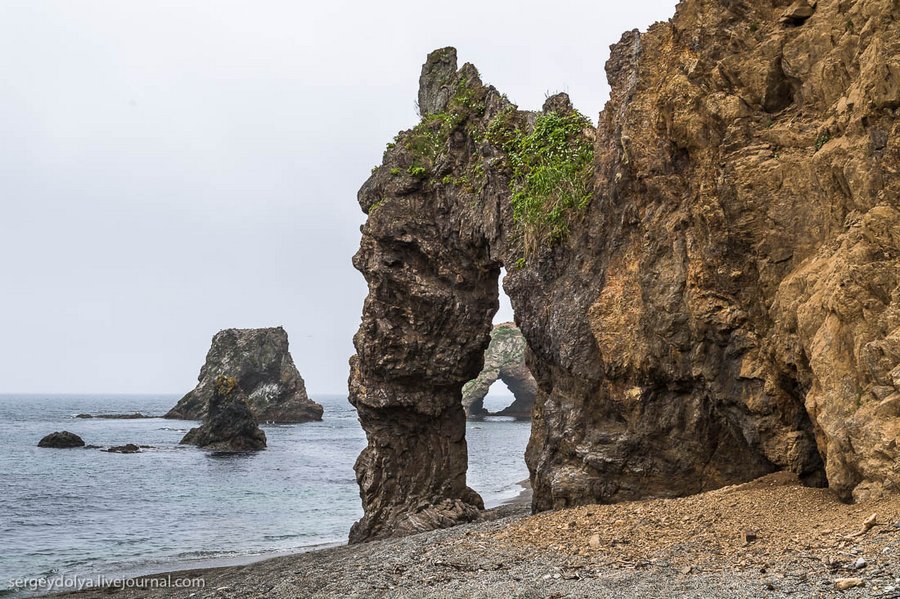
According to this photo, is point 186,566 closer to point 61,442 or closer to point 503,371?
point 61,442

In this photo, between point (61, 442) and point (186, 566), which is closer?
point (186, 566)

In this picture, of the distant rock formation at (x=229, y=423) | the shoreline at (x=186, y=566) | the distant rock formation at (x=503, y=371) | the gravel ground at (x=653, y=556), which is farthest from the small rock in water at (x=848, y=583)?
the distant rock formation at (x=503, y=371)

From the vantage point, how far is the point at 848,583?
6.39m

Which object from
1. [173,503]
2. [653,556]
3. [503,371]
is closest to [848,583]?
[653,556]

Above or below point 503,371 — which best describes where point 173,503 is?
below

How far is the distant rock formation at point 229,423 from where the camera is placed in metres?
60.0

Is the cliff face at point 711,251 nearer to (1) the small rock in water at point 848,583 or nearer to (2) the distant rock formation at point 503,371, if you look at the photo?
(1) the small rock in water at point 848,583

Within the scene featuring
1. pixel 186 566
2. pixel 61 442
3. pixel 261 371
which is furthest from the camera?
pixel 261 371

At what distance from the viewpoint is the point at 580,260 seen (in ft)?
48.7

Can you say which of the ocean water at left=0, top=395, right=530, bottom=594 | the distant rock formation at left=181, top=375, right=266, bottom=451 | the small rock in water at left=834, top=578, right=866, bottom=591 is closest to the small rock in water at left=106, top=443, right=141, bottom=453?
the ocean water at left=0, top=395, right=530, bottom=594

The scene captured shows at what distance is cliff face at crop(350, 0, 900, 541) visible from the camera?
8.70 metres

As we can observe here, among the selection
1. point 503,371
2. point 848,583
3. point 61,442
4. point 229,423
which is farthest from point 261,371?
point 848,583

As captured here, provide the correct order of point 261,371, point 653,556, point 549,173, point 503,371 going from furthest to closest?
1. point 503,371
2. point 261,371
3. point 549,173
4. point 653,556

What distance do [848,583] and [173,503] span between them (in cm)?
3370
